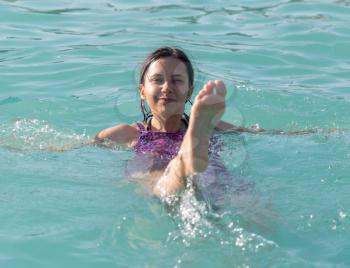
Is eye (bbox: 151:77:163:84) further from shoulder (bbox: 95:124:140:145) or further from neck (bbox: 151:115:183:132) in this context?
shoulder (bbox: 95:124:140:145)

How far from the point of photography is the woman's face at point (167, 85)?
485cm

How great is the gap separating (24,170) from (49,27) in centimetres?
467

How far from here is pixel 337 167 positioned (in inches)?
206

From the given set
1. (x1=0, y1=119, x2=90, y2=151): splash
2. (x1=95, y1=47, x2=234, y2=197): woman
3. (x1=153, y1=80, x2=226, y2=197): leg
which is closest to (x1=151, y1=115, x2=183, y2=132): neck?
(x1=95, y1=47, x2=234, y2=197): woman

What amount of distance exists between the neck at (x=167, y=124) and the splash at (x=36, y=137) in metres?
0.53

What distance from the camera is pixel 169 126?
5156 millimetres

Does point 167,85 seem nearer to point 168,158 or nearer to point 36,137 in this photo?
point 168,158

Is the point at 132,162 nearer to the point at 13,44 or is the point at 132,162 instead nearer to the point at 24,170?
the point at 24,170

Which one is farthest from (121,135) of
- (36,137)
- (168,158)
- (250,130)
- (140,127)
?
(250,130)

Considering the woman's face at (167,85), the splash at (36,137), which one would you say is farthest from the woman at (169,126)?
the splash at (36,137)

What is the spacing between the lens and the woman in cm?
396

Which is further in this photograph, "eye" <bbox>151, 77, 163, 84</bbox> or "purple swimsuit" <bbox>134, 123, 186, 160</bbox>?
"purple swimsuit" <bbox>134, 123, 186, 160</bbox>

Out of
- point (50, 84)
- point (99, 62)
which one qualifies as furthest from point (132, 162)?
point (99, 62)

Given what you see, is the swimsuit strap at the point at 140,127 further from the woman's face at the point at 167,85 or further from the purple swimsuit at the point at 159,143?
the woman's face at the point at 167,85
